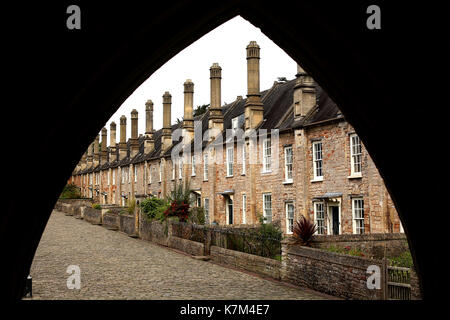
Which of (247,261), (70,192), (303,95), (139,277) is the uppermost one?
(303,95)

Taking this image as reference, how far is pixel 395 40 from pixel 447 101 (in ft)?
1.36

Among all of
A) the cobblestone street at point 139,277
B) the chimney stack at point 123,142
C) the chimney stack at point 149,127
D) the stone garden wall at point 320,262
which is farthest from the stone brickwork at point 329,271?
the chimney stack at point 123,142

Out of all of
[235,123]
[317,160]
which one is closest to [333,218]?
[317,160]

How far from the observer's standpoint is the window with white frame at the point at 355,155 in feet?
67.9

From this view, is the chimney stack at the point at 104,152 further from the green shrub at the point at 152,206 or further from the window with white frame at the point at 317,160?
the window with white frame at the point at 317,160

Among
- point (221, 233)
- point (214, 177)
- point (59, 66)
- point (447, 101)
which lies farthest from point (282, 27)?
point (214, 177)

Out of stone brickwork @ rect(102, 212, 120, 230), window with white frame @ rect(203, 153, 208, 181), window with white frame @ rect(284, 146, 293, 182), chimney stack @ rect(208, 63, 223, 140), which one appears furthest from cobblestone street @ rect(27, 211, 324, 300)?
chimney stack @ rect(208, 63, 223, 140)

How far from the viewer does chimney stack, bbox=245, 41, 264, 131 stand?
2752cm

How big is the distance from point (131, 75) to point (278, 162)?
22801 mm

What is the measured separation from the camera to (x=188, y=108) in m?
37.5

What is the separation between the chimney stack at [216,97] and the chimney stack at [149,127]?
15.6 m

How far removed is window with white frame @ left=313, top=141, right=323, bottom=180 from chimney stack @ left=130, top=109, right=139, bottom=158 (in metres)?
31.7

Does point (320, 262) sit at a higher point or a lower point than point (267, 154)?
lower

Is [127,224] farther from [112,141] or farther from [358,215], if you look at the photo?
[112,141]
